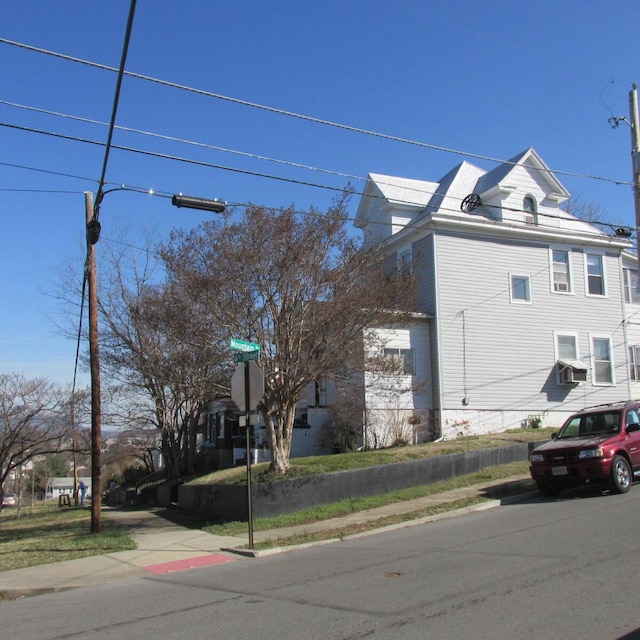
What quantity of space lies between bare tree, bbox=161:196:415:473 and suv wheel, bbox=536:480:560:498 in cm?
496

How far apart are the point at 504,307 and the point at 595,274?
4.88 meters

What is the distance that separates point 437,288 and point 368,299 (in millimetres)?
9988

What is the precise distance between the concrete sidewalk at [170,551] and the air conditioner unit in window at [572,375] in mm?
10938

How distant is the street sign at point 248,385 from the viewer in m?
11.6

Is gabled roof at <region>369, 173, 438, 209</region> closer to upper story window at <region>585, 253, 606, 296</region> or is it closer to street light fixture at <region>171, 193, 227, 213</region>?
upper story window at <region>585, 253, 606, 296</region>

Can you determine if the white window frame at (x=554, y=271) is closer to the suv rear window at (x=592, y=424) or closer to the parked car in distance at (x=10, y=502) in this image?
the suv rear window at (x=592, y=424)

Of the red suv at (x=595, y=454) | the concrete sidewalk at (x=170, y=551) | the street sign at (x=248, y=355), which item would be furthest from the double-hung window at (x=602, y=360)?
the street sign at (x=248, y=355)

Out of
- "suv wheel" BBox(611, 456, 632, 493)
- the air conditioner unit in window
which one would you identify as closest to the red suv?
"suv wheel" BBox(611, 456, 632, 493)

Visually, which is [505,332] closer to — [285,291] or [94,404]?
[285,291]

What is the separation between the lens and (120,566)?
10531 mm

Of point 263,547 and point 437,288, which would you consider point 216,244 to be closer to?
point 263,547

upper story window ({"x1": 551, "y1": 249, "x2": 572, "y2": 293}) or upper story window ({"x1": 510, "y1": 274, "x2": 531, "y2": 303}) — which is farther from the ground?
upper story window ({"x1": 551, "y1": 249, "x2": 572, "y2": 293})

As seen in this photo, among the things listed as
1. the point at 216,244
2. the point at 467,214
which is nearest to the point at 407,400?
the point at 467,214

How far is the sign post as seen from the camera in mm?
11609
